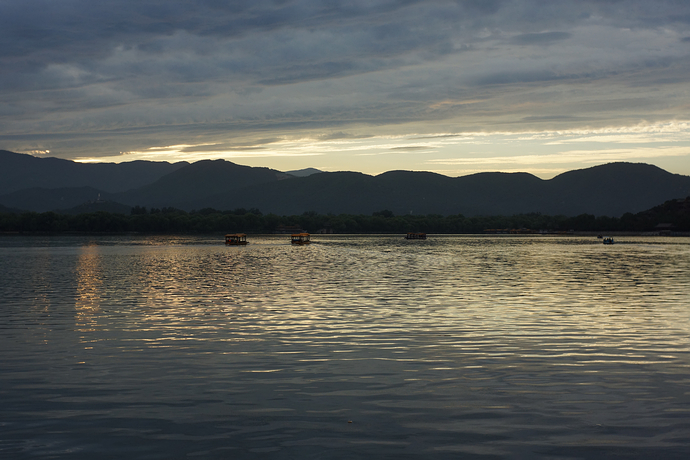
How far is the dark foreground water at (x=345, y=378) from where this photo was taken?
601 inches

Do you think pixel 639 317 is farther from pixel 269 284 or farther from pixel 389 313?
pixel 269 284

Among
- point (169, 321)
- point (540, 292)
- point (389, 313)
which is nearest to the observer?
point (169, 321)

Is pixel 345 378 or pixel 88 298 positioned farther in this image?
pixel 88 298

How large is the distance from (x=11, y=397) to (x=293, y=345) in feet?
39.8

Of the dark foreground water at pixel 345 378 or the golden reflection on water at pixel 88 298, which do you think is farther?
the golden reflection on water at pixel 88 298

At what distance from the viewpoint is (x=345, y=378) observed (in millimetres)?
21969

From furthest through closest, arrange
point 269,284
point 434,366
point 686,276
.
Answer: point 686,276 → point 269,284 → point 434,366

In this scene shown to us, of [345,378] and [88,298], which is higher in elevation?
[345,378]

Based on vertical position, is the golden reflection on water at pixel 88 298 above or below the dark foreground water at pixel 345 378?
below

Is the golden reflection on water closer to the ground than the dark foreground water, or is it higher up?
closer to the ground

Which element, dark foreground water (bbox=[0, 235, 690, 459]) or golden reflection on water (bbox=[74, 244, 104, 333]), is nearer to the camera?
dark foreground water (bbox=[0, 235, 690, 459])

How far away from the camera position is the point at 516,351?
27.0m

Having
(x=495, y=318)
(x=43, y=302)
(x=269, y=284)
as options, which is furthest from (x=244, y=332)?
(x=269, y=284)

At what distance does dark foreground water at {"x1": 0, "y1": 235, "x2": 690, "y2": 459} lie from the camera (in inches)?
601
